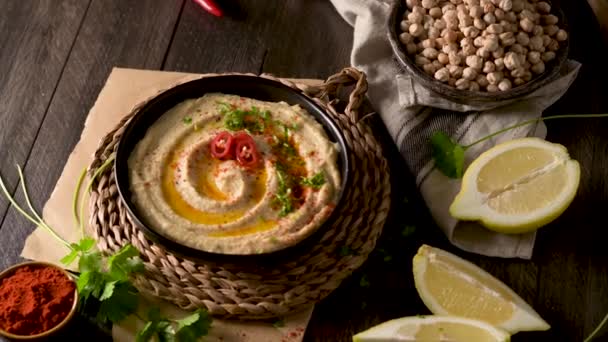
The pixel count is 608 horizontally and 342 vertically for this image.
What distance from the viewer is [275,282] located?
1884 millimetres

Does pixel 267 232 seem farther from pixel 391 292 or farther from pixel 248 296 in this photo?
pixel 391 292

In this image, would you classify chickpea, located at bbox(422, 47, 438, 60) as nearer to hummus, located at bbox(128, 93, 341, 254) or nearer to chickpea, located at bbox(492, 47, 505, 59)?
chickpea, located at bbox(492, 47, 505, 59)

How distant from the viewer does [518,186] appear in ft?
6.49

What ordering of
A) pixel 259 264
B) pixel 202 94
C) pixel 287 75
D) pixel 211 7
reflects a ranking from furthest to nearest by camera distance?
pixel 211 7 → pixel 287 75 → pixel 202 94 → pixel 259 264

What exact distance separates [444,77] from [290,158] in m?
0.45

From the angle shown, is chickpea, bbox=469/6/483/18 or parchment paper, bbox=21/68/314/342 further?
chickpea, bbox=469/6/483/18

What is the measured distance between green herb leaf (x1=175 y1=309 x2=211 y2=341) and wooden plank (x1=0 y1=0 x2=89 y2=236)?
0.61 metres

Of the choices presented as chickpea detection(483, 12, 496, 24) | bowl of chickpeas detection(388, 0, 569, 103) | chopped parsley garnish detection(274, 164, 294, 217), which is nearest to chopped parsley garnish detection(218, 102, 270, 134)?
chopped parsley garnish detection(274, 164, 294, 217)

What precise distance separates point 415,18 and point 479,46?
181 mm

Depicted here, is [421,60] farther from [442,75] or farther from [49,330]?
[49,330]

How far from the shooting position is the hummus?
1.86 meters

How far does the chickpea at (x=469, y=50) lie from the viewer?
2.15 m

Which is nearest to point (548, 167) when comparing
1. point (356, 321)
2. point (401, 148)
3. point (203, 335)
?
point (401, 148)

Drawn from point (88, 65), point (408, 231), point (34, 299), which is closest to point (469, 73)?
point (408, 231)
